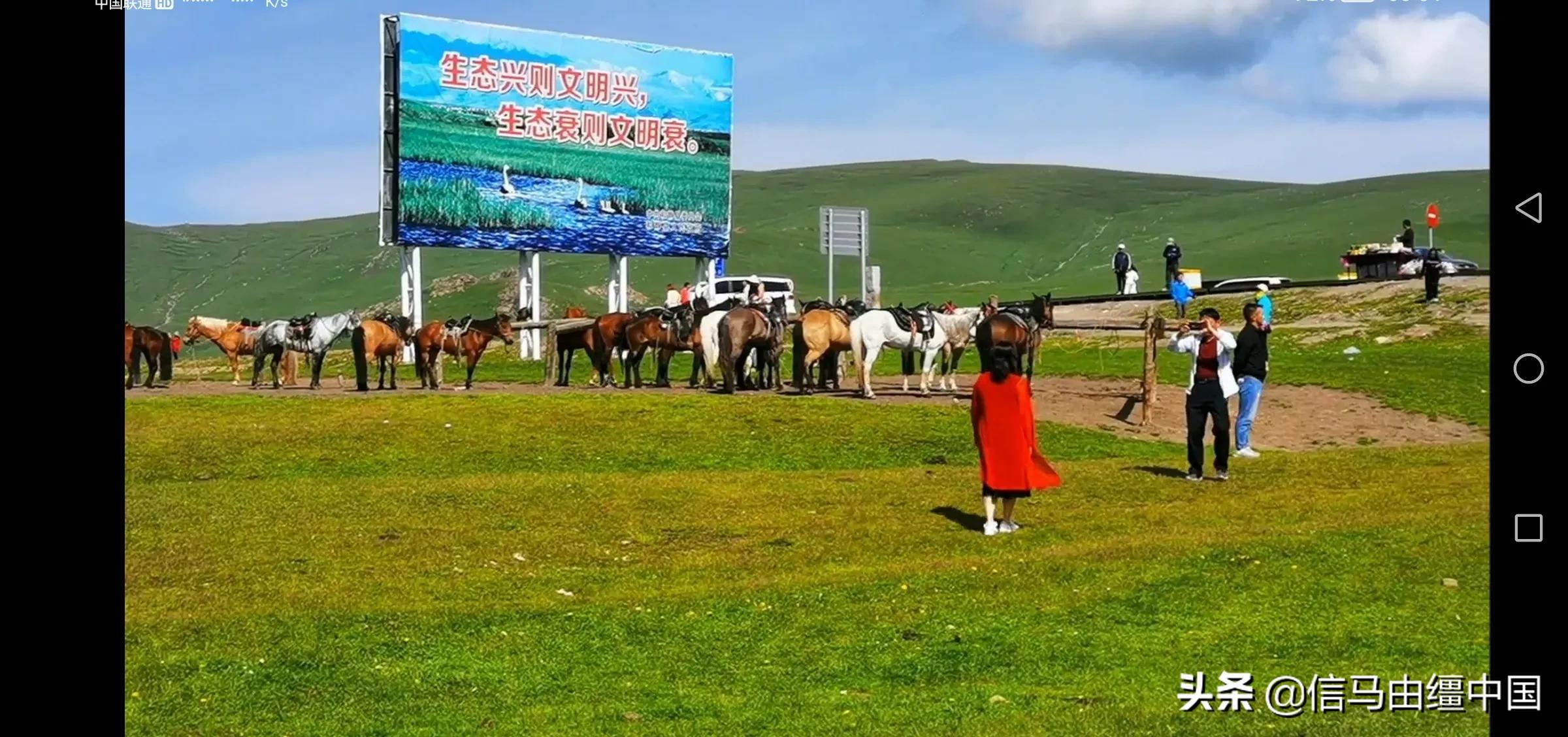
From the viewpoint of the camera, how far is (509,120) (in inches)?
1897

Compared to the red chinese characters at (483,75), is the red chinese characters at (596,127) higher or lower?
lower

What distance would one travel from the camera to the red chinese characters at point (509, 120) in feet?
158

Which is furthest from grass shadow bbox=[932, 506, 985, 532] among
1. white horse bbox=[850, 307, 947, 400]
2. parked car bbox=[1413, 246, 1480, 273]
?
parked car bbox=[1413, 246, 1480, 273]

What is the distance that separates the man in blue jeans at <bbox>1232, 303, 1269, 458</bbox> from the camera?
23734 millimetres

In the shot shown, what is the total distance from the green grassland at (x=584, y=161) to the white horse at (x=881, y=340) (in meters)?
15.3

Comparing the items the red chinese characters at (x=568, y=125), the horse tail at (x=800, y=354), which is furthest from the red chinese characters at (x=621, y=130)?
the horse tail at (x=800, y=354)

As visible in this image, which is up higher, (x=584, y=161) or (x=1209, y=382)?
(x=584, y=161)

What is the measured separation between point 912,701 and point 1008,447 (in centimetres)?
706

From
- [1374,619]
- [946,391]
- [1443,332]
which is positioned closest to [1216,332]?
[1374,619]

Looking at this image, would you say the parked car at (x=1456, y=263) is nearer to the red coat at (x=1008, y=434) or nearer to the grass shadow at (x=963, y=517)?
the grass shadow at (x=963, y=517)

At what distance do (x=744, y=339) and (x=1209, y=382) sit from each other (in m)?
16.2

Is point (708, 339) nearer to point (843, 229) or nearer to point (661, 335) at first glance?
point (661, 335)

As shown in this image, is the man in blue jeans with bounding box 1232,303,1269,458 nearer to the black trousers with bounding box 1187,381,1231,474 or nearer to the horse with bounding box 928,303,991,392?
the black trousers with bounding box 1187,381,1231,474

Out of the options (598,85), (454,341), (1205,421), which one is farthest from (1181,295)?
(1205,421)
